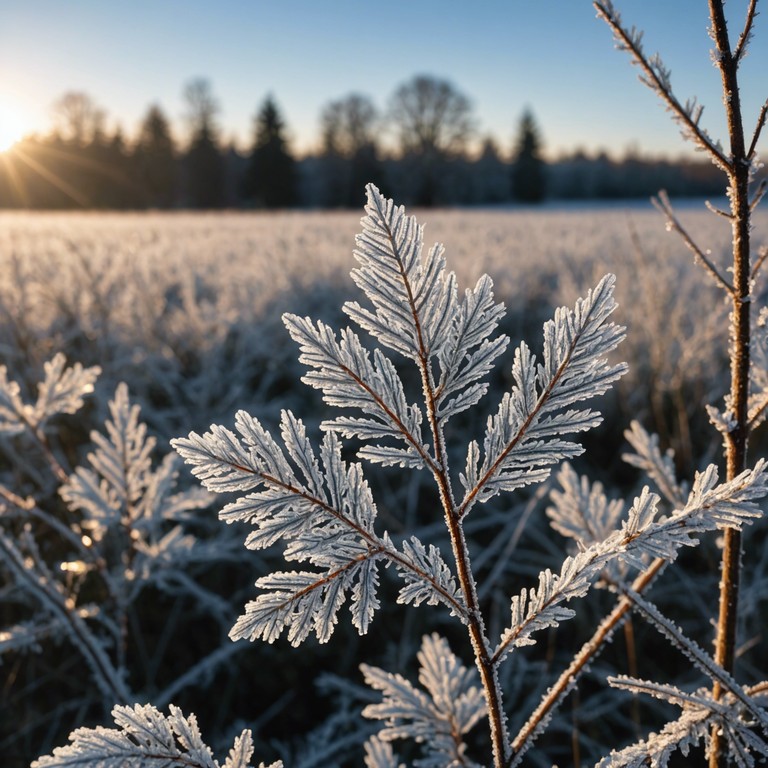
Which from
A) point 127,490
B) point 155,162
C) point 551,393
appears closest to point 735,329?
point 551,393

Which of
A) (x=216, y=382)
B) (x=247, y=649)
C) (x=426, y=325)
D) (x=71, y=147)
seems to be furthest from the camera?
(x=71, y=147)

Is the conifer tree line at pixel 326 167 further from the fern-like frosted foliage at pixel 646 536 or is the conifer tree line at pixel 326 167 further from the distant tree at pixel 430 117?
the fern-like frosted foliage at pixel 646 536

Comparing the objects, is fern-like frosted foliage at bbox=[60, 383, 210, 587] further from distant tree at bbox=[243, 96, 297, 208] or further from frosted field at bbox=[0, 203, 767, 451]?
distant tree at bbox=[243, 96, 297, 208]

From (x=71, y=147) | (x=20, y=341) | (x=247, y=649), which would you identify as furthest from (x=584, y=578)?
(x=71, y=147)

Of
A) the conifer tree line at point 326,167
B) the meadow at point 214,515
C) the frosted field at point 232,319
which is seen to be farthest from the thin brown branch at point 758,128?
the conifer tree line at point 326,167

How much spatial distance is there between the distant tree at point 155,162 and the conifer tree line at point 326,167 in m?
0.06

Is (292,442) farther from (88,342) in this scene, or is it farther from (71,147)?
(71,147)

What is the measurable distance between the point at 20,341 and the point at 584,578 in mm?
2521

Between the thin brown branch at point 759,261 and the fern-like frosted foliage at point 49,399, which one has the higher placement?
the thin brown branch at point 759,261

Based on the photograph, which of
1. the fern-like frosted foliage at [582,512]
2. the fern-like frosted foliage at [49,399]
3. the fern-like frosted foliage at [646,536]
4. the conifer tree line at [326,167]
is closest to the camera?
the fern-like frosted foliage at [646,536]

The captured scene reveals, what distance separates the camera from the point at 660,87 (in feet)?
1.66

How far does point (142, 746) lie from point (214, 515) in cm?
230

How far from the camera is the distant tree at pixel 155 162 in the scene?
38.3 m

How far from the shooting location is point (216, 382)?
320 centimetres
